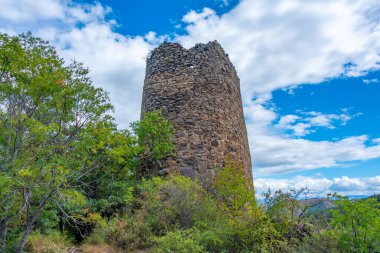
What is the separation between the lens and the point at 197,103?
941 cm

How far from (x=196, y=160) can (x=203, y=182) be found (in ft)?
3.75

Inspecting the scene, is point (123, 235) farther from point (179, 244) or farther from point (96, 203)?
point (179, 244)

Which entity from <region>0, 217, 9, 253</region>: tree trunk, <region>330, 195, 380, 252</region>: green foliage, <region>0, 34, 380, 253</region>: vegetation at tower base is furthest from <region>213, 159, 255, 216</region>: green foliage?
<region>0, 217, 9, 253</region>: tree trunk

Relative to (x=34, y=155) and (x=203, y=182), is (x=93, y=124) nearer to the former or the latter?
(x=34, y=155)

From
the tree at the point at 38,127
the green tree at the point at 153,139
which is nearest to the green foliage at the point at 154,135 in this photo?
the green tree at the point at 153,139

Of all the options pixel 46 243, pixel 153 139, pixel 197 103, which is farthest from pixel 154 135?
pixel 46 243

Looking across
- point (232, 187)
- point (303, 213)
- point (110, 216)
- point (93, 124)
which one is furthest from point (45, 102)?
point (303, 213)

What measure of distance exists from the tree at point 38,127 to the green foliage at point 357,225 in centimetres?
430

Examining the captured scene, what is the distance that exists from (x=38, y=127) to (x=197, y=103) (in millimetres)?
5158

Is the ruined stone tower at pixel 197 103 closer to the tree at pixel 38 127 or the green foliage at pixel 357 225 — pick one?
the tree at pixel 38 127

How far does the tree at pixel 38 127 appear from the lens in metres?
5.06

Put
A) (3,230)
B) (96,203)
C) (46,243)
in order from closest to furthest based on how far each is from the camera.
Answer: (3,230) → (46,243) → (96,203)

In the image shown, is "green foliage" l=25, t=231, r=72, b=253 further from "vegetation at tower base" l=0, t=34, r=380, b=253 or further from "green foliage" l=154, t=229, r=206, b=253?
"green foliage" l=154, t=229, r=206, b=253

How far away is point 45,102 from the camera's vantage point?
19.4 ft
